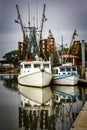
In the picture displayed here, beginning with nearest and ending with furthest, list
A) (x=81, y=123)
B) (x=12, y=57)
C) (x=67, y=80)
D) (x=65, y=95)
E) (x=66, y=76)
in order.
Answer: (x=81, y=123)
(x=65, y=95)
(x=66, y=76)
(x=67, y=80)
(x=12, y=57)

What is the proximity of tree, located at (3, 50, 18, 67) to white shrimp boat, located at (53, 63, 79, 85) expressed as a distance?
98.6m

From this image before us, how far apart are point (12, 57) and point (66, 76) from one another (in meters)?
108

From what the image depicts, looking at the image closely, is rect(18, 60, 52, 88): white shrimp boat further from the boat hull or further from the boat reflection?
the boat reflection

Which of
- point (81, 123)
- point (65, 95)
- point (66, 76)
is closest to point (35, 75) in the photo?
point (66, 76)

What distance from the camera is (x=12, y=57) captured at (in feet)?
507

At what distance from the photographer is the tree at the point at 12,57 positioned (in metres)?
149

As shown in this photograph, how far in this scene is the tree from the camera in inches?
5876

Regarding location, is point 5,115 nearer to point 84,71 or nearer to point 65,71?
point 65,71

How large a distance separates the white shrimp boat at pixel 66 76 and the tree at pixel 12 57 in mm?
98626

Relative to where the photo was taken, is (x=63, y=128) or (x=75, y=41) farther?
(x=75, y=41)

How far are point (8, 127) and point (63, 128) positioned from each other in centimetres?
280

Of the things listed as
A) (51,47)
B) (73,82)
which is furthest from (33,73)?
(51,47)

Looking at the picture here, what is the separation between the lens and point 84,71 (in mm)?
52500

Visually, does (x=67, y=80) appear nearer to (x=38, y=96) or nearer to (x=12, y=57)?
(x=38, y=96)
